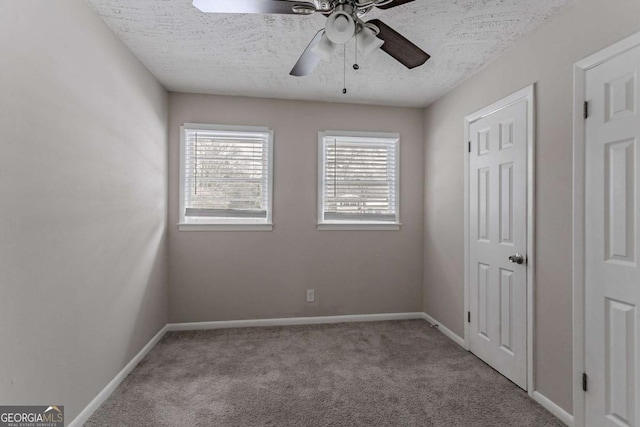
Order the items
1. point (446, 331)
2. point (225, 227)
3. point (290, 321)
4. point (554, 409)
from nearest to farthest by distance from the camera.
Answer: point (554, 409), point (446, 331), point (225, 227), point (290, 321)

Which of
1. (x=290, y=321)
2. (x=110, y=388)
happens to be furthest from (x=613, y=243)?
(x=110, y=388)

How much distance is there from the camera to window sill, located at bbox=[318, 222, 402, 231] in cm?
362

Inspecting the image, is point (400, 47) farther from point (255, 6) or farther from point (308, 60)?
point (255, 6)

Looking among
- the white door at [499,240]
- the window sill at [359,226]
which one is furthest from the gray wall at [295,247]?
the white door at [499,240]

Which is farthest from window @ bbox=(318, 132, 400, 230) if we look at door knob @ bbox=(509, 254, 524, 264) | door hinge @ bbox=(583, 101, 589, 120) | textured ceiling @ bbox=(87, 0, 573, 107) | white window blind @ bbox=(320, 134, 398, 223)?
door hinge @ bbox=(583, 101, 589, 120)

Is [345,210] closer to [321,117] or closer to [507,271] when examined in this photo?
[321,117]

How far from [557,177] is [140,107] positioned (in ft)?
10.4

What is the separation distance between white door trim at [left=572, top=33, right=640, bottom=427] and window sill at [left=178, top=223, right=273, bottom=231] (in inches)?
104

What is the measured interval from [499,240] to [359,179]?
1674 mm

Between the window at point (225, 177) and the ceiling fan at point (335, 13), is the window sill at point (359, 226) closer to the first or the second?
the window at point (225, 177)

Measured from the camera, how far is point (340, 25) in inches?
56.1

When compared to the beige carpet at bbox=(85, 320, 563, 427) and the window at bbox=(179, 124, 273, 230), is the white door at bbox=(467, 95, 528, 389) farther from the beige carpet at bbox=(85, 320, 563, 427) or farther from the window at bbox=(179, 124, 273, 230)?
the window at bbox=(179, 124, 273, 230)

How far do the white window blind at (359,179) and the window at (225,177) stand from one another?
0.67 meters

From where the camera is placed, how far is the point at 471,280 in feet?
9.48
